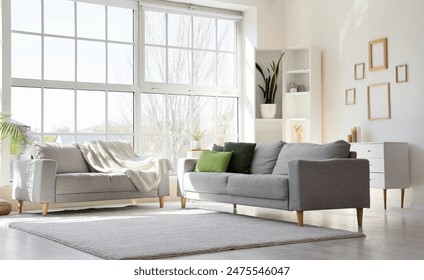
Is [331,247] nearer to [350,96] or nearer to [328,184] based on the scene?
[328,184]

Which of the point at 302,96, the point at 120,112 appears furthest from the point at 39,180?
the point at 302,96

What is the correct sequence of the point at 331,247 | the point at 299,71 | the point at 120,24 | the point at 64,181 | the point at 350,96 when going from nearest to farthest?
the point at 331,247 → the point at 64,181 → the point at 350,96 → the point at 120,24 → the point at 299,71

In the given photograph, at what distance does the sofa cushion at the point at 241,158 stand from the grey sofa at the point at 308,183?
488 mm

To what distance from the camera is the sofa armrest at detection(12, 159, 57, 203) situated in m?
6.95

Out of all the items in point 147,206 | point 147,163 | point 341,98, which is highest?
point 341,98

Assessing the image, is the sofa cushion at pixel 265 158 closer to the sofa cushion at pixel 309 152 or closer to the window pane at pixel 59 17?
the sofa cushion at pixel 309 152

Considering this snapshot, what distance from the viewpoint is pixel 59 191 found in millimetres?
7055

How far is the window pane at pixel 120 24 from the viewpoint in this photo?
8.82 metres

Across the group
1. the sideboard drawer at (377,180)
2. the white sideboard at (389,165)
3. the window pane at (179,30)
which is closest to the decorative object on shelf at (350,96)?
the white sideboard at (389,165)

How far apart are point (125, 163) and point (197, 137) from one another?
1.50m

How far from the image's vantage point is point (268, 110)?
9555 mm
